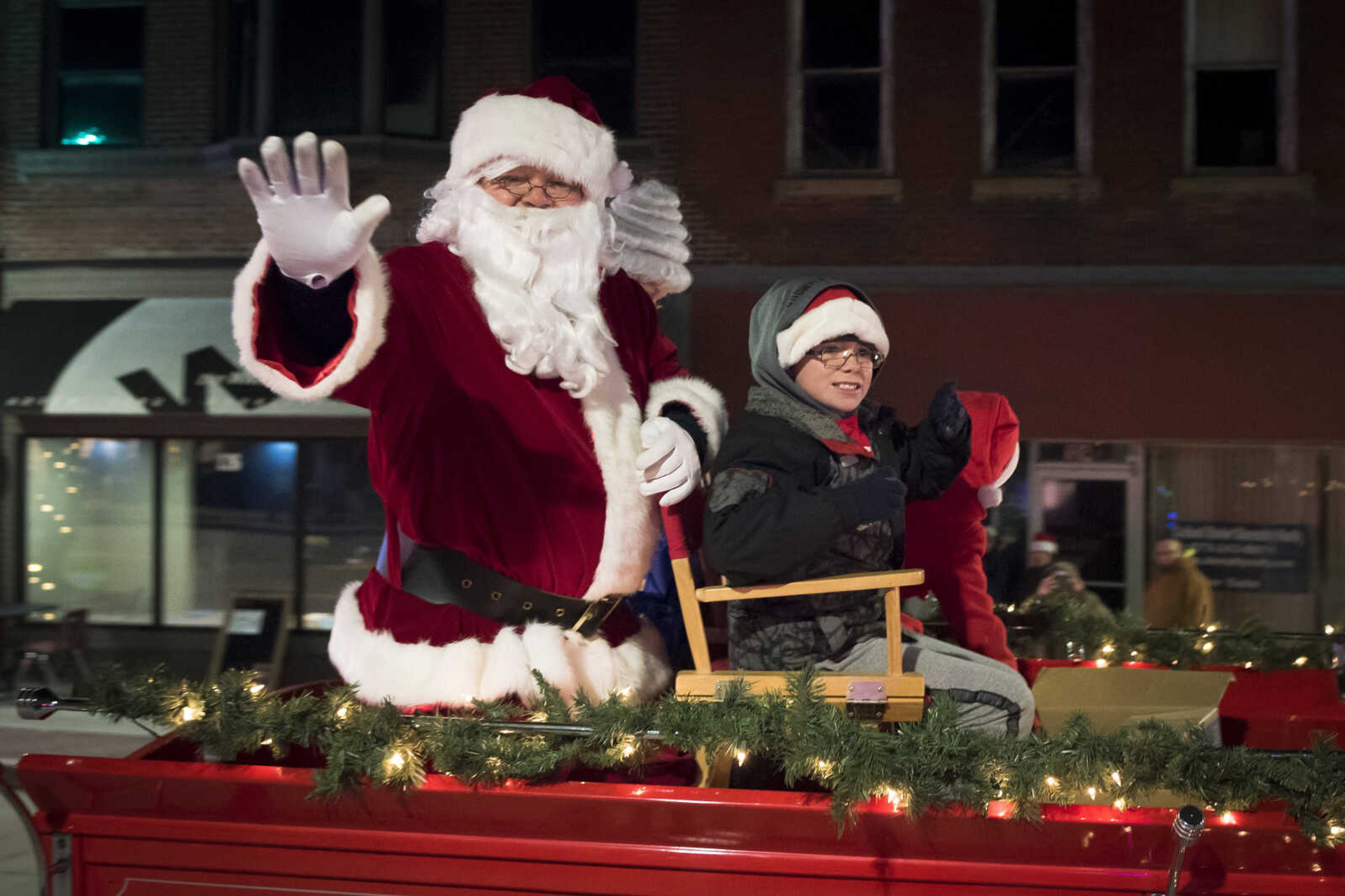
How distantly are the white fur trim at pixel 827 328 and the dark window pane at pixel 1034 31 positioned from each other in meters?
6.89

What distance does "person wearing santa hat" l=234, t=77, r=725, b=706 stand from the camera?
2500 millimetres

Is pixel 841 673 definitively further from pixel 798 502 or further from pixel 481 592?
pixel 481 592

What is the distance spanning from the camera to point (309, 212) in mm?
2035

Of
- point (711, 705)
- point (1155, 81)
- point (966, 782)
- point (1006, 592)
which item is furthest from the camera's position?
point (1155, 81)

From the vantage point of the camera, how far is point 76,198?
9555mm

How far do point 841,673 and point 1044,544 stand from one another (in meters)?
5.86

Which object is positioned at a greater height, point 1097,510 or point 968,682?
point 1097,510

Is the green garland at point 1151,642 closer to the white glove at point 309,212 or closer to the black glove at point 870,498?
the black glove at point 870,498

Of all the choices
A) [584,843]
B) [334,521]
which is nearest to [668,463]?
[584,843]

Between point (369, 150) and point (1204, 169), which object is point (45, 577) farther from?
point (1204, 169)

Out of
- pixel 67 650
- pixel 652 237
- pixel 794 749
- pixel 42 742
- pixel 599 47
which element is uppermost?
pixel 599 47

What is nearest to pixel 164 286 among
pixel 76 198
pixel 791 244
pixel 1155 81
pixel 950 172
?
pixel 76 198

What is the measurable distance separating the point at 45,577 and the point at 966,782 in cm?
995

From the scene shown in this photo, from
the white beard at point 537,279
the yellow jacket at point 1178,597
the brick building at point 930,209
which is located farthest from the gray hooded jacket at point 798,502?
the brick building at point 930,209
